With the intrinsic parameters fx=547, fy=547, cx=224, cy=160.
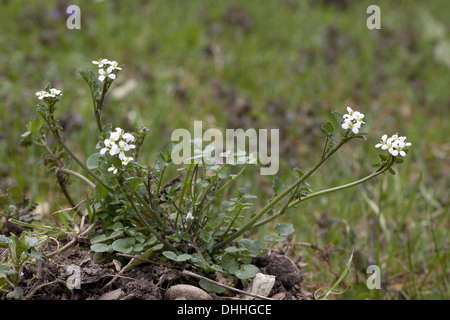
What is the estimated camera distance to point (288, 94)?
4523 mm

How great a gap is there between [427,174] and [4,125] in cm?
275

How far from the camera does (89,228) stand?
190 cm

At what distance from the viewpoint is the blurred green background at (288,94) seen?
9.05 ft

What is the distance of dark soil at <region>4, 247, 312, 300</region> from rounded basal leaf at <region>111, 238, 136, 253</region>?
9 cm

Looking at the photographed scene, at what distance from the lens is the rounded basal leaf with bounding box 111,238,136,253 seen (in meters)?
1.74

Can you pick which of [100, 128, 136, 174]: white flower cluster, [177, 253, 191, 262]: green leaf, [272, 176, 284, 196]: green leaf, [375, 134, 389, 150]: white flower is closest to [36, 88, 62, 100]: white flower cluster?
[100, 128, 136, 174]: white flower cluster

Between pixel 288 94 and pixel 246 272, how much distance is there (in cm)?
290

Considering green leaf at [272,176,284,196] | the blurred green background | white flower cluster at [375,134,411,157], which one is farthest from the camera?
the blurred green background

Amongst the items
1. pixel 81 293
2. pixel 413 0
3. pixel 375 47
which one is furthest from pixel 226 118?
pixel 413 0

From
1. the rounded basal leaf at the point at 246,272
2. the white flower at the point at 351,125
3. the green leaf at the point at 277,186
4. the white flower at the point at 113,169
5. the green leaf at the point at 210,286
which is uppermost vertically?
the white flower at the point at 351,125

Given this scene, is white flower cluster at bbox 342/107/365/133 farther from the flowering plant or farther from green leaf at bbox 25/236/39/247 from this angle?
green leaf at bbox 25/236/39/247

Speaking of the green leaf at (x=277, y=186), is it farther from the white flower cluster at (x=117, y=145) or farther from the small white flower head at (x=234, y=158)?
the white flower cluster at (x=117, y=145)

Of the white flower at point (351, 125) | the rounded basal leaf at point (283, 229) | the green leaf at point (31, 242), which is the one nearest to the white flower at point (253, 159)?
the rounded basal leaf at point (283, 229)

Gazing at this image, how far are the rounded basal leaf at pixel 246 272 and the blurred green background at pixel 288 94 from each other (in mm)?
503
